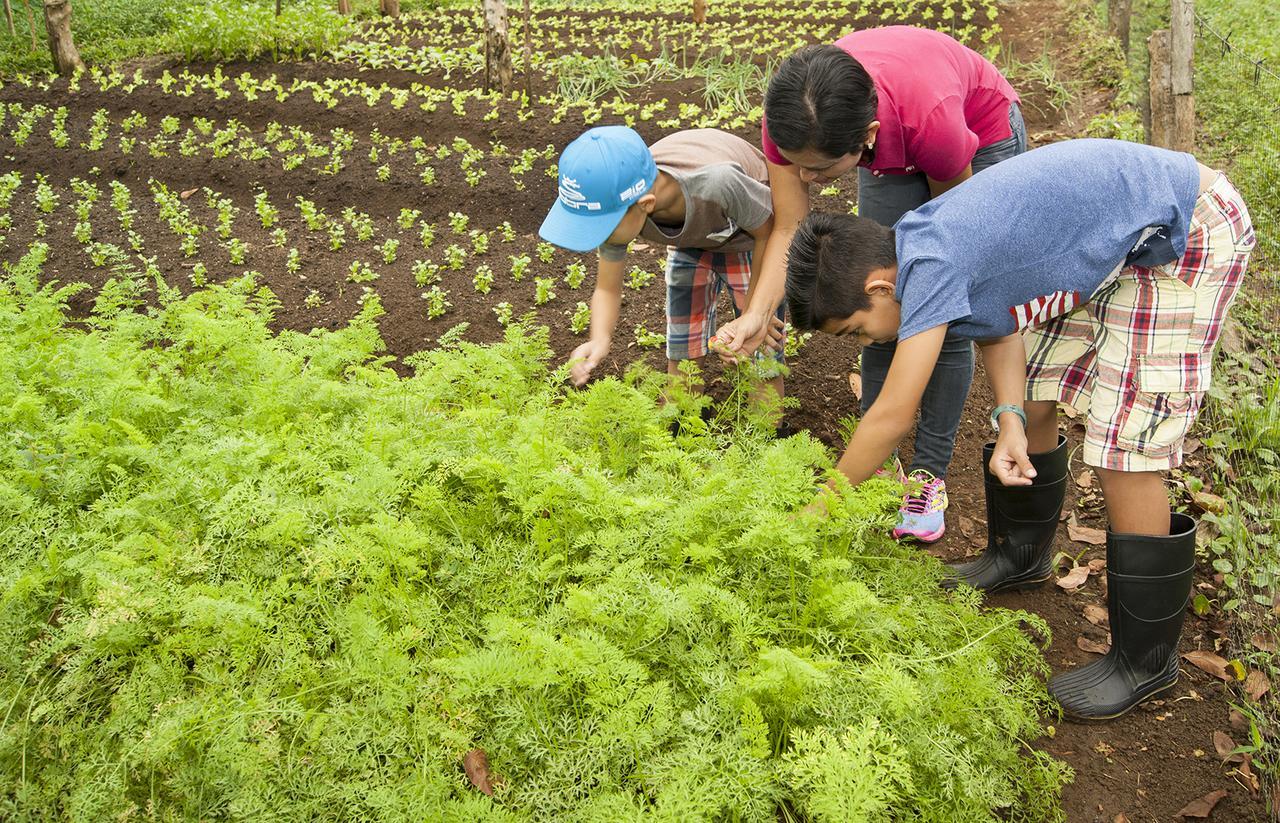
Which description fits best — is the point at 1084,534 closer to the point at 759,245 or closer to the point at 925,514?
the point at 925,514

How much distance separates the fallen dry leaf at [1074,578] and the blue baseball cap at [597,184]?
229cm

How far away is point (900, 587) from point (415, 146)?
668cm

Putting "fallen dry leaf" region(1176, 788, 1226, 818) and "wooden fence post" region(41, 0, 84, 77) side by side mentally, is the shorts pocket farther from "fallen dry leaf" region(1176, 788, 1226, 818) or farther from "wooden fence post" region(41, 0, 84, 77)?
"wooden fence post" region(41, 0, 84, 77)

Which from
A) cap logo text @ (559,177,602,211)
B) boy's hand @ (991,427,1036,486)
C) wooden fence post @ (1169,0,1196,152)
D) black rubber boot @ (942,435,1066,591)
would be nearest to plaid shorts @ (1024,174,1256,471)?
boy's hand @ (991,427,1036,486)

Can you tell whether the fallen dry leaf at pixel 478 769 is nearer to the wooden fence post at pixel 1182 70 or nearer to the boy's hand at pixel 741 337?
the boy's hand at pixel 741 337

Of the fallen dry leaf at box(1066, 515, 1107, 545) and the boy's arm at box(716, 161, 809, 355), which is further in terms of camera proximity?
the fallen dry leaf at box(1066, 515, 1107, 545)

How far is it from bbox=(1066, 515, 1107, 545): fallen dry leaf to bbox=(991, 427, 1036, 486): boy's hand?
138cm

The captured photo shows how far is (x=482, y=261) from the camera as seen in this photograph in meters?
6.12

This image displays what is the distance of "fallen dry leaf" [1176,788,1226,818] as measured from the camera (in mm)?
2635

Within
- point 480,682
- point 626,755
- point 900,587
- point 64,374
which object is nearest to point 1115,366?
point 900,587

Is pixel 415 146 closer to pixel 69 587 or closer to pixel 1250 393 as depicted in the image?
pixel 69 587

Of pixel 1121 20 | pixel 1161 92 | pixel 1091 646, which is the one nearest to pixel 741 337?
pixel 1091 646

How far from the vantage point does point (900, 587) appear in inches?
111

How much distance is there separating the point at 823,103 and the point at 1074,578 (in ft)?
7.16
